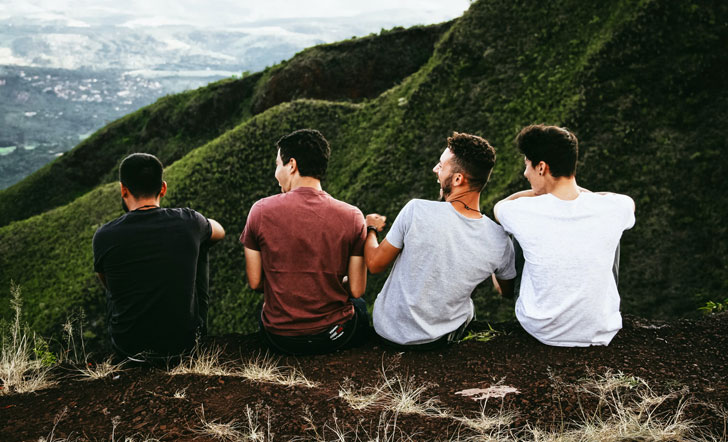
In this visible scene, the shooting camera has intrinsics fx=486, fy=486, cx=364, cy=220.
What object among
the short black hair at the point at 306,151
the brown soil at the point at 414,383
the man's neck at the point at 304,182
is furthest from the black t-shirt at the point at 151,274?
the short black hair at the point at 306,151

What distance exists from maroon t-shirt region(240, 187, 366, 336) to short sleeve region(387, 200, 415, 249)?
412 mm

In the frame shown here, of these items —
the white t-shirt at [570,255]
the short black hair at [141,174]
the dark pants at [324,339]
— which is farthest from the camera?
the dark pants at [324,339]

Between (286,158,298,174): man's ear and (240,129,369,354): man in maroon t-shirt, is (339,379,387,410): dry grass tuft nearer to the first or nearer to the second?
(240,129,369,354): man in maroon t-shirt

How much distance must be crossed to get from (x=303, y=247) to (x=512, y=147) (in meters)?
11.9

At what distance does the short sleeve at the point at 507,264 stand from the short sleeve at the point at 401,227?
90cm

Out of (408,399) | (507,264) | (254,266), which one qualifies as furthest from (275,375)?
(507,264)

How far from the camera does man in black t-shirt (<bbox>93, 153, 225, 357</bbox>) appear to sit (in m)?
4.29

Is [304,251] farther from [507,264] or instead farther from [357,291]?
[507,264]

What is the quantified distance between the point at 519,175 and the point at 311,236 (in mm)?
10607

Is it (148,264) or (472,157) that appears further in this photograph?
(148,264)

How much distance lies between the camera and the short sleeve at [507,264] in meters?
4.29

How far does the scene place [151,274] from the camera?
4.34m

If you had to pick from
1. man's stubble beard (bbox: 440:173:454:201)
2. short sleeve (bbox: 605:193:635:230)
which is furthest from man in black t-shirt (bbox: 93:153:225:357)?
short sleeve (bbox: 605:193:635:230)

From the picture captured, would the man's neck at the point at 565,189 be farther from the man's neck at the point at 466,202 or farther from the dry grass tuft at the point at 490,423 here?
the dry grass tuft at the point at 490,423
